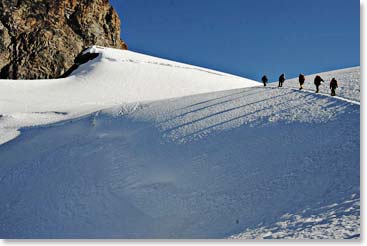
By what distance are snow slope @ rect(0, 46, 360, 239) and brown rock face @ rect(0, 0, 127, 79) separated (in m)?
44.8

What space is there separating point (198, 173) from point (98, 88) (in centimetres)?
2982

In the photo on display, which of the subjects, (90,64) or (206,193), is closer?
(206,193)

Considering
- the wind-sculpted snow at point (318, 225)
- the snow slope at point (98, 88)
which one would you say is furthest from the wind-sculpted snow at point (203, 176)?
the snow slope at point (98, 88)

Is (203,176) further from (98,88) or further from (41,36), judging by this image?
(41,36)

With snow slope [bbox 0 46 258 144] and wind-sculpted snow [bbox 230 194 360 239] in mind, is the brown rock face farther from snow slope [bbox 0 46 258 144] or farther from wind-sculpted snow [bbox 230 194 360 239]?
wind-sculpted snow [bbox 230 194 360 239]

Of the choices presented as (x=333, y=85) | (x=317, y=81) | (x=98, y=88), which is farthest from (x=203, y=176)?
(x=98, y=88)

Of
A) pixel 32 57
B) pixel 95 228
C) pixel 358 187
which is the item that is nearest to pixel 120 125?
pixel 95 228

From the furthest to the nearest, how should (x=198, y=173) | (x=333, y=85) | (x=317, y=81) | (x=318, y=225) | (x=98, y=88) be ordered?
(x=98, y=88) → (x=317, y=81) → (x=333, y=85) → (x=198, y=173) → (x=318, y=225)

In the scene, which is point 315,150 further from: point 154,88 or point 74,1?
point 74,1

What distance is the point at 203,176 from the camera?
38.6 ft

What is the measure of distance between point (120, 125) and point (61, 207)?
8.01 meters

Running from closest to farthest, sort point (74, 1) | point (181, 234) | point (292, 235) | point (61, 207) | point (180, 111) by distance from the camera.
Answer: point (292, 235) < point (181, 234) < point (61, 207) < point (180, 111) < point (74, 1)

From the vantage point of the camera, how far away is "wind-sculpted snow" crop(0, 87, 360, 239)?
9.00 metres

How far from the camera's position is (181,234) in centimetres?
934
